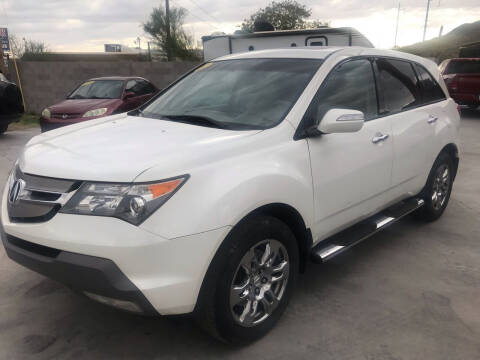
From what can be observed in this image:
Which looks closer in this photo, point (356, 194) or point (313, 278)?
point (356, 194)

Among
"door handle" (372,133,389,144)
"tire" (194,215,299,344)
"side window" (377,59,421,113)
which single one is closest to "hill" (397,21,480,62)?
"side window" (377,59,421,113)

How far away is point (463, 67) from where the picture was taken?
1366 cm

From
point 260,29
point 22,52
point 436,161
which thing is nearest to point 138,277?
point 436,161

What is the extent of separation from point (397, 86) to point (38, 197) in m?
2.99

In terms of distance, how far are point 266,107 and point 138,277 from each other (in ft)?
4.81

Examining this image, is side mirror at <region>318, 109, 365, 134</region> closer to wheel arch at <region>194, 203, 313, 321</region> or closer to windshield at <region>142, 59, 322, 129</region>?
windshield at <region>142, 59, 322, 129</region>

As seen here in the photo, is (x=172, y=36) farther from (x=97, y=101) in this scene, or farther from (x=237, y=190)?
(x=237, y=190)

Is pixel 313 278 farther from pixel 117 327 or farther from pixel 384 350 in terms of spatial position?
pixel 117 327

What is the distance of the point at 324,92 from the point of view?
315 centimetres

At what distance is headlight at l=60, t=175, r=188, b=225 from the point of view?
2.18 metres

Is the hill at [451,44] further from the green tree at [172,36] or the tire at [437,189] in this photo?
the tire at [437,189]

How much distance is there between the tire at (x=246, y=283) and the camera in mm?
2369

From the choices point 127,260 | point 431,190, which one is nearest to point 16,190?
point 127,260

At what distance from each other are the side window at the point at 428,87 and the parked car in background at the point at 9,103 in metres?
8.64
